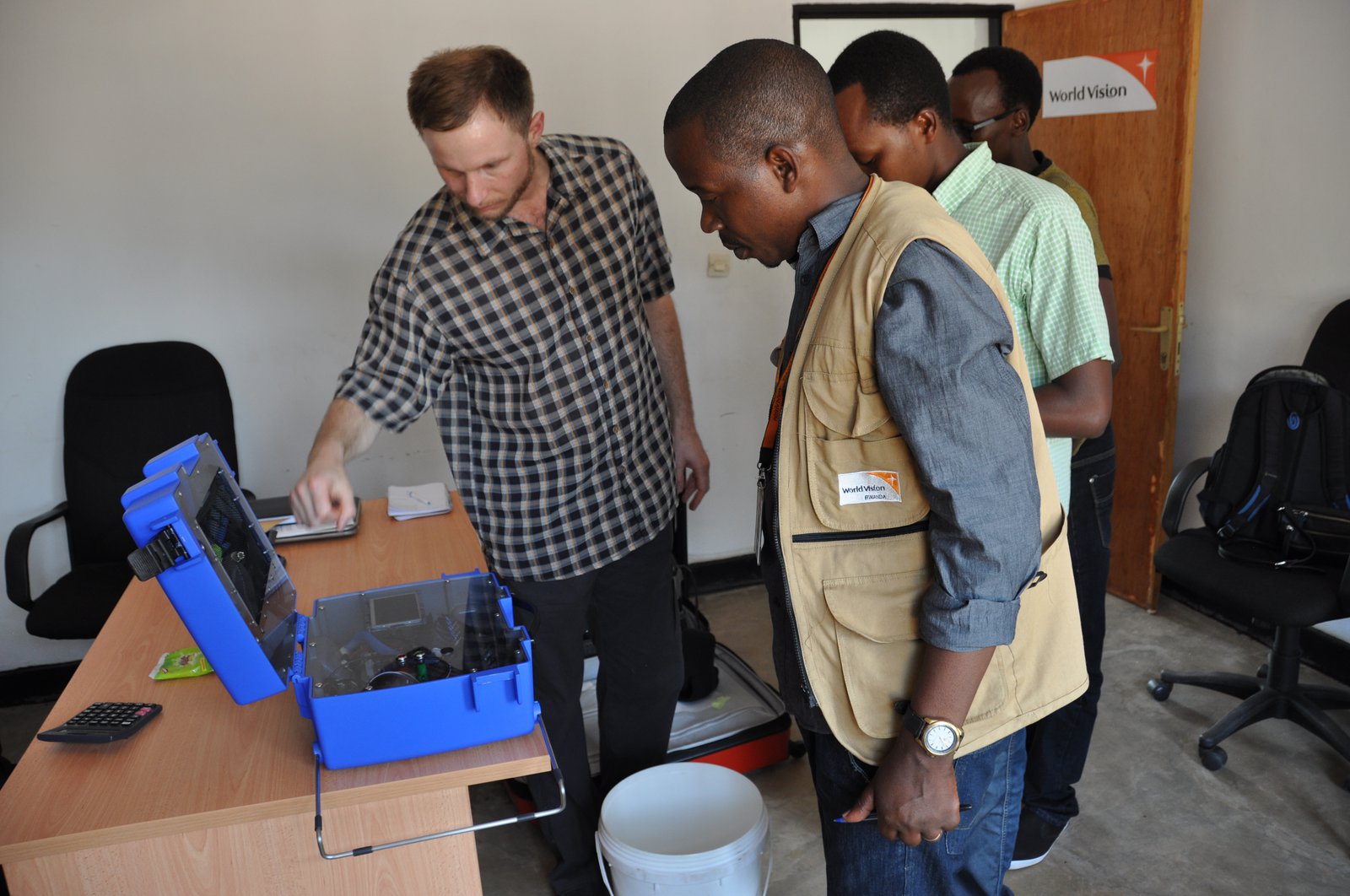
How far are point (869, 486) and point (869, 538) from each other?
0.06m

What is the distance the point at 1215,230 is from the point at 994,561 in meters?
2.93

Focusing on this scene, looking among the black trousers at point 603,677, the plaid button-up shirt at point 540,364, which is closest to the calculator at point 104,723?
the plaid button-up shirt at point 540,364

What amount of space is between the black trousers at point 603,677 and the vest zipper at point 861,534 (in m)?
1.03

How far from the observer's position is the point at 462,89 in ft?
5.57

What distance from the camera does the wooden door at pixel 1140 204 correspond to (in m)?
3.22

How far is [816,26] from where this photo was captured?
379cm

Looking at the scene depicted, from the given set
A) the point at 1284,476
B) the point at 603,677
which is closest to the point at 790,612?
the point at 603,677

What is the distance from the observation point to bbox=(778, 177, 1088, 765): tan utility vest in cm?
103

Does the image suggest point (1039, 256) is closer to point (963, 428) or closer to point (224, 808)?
point (963, 428)

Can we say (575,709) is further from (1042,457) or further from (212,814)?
(1042,457)

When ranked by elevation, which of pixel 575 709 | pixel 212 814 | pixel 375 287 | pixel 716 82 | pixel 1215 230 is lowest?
pixel 575 709

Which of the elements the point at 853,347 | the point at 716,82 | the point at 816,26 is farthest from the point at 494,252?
the point at 816,26

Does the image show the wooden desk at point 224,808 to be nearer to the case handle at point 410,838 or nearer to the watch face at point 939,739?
the case handle at point 410,838

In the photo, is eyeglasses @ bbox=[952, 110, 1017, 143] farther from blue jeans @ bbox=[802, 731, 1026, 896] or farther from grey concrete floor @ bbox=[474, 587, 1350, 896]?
grey concrete floor @ bbox=[474, 587, 1350, 896]
